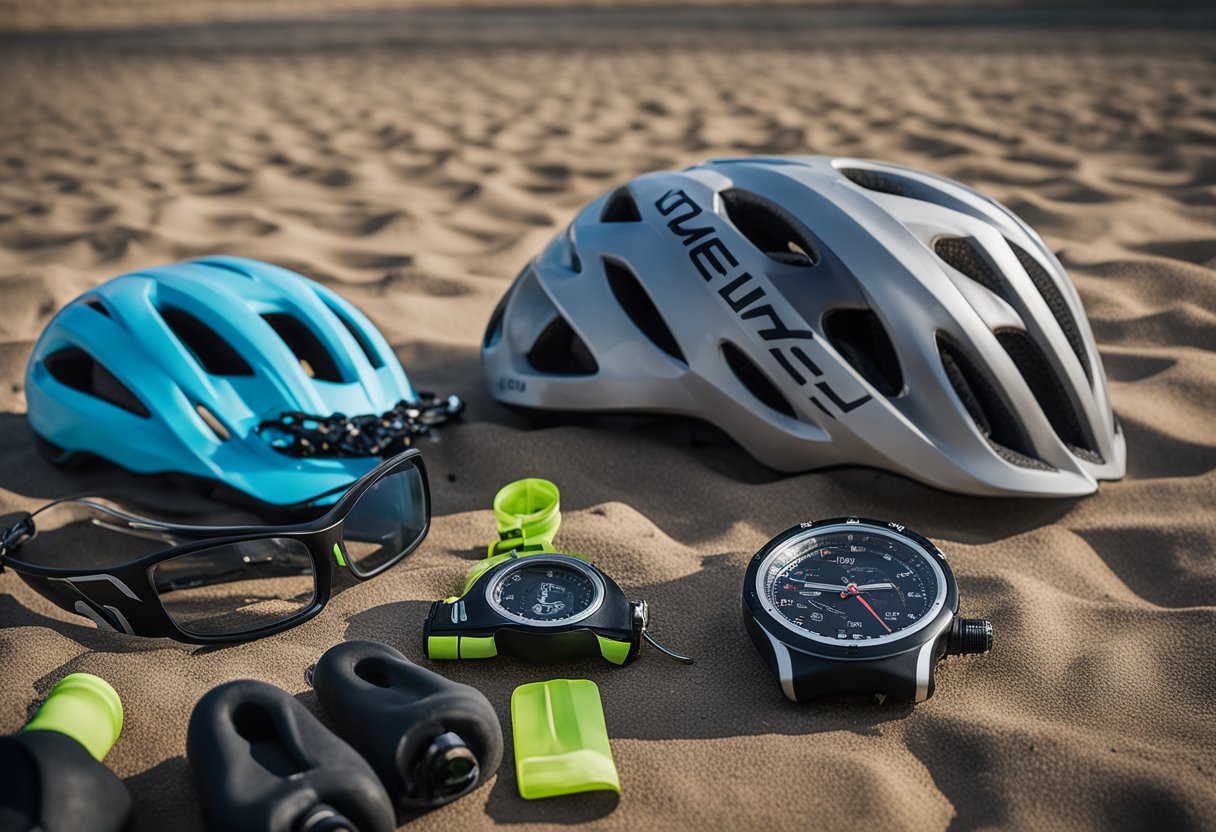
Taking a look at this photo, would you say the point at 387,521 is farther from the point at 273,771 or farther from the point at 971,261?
the point at 971,261

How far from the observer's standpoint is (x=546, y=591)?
7.88 ft

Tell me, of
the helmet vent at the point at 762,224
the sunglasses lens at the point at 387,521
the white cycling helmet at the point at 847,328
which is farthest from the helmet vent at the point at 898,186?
the sunglasses lens at the point at 387,521

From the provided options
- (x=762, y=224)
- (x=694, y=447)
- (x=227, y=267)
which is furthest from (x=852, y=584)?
(x=227, y=267)

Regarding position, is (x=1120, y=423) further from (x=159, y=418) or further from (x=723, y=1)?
(x=723, y=1)

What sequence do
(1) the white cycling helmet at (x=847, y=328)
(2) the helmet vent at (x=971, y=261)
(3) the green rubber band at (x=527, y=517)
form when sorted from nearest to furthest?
(3) the green rubber band at (x=527, y=517), (1) the white cycling helmet at (x=847, y=328), (2) the helmet vent at (x=971, y=261)

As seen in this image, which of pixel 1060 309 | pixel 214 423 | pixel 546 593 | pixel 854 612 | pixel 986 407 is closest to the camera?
pixel 854 612

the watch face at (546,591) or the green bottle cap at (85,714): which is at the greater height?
the green bottle cap at (85,714)

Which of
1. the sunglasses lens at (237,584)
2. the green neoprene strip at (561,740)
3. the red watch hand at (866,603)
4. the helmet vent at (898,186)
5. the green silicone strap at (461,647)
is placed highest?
the helmet vent at (898,186)

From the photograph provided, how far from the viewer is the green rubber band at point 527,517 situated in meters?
2.72

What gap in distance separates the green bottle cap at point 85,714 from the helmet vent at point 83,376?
1372mm

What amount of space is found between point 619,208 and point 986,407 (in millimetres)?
1289

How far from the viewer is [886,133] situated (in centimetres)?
686

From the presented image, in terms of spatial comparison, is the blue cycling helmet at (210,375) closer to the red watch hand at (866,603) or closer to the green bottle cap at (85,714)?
the green bottle cap at (85,714)

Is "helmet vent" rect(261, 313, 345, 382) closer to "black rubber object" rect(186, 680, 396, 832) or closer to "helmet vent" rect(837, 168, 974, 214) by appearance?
"black rubber object" rect(186, 680, 396, 832)
